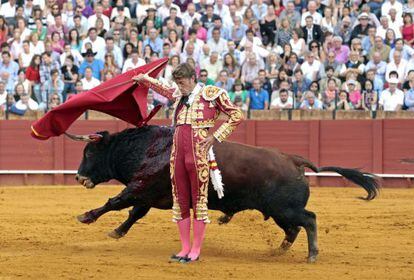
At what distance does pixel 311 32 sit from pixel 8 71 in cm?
422

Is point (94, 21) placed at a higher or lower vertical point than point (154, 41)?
higher

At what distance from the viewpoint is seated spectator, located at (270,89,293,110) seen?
15.0m

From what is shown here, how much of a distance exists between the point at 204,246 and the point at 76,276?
1894mm

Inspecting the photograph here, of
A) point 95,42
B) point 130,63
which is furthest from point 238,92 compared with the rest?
point 95,42

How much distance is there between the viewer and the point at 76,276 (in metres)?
7.26

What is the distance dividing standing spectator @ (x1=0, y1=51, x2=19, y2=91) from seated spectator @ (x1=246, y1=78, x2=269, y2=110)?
10.7 ft

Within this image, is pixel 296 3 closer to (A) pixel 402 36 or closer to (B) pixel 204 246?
(A) pixel 402 36

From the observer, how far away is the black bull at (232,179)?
826 cm

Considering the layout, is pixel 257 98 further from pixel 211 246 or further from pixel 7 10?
pixel 211 246

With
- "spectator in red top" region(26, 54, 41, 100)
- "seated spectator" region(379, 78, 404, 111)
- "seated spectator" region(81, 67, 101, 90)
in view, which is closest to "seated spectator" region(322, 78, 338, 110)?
"seated spectator" region(379, 78, 404, 111)

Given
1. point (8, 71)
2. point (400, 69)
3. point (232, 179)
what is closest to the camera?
point (232, 179)

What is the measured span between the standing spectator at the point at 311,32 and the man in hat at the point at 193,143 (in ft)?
24.7

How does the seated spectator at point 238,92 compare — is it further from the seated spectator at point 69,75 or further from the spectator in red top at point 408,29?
the spectator in red top at point 408,29

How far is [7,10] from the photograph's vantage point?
650 inches
